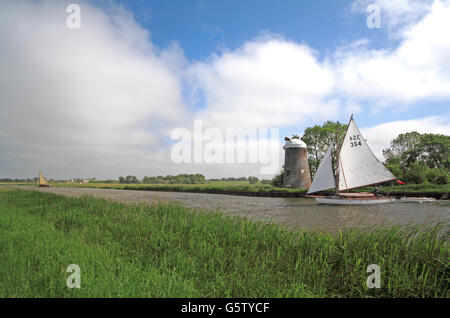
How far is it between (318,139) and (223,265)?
40.7 metres

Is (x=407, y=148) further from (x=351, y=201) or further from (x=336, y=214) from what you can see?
(x=336, y=214)

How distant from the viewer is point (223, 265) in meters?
5.09

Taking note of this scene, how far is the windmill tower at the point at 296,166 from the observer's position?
124 feet

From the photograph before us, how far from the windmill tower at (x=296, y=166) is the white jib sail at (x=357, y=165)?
35.8 ft

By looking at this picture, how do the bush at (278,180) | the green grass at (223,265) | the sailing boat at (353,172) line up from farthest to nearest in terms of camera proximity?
the bush at (278,180)
the sailing boat at (353,172)
the green grass at (223,265)

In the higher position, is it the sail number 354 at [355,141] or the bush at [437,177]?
the sail number 354 at [355,141]

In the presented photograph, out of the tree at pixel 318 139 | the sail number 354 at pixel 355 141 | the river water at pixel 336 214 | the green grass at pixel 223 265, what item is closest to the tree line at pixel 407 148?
the tree at pixel 318 139

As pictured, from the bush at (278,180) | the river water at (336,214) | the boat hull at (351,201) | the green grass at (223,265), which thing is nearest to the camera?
the green grass at (223,265)

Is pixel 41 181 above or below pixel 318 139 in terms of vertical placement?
below

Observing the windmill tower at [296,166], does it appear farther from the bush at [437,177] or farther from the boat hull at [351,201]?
the bush at [437,177]

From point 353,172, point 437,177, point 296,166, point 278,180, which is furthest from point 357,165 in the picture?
point 278,180
